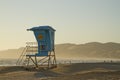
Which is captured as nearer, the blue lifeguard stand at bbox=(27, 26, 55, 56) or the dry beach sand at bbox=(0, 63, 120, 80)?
the dry beach sand at bbox=(0, 63, 120, 80)

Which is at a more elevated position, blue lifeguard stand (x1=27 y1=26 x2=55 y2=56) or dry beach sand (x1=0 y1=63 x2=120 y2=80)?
blue lifeguard stand (x1=27 y1=26 x2=55 y2=56)

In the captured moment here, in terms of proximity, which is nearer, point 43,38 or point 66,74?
point 66,74

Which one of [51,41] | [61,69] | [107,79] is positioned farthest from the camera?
[51,41]

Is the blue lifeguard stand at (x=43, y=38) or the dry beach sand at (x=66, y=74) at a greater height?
the blue lifeguard stand at (x=43, y=38)

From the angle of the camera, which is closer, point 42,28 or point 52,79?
point 52,79

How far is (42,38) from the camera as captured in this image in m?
→ 43.0

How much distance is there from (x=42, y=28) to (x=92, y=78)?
16320 mm

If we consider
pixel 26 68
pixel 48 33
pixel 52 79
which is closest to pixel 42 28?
pixel 48 33

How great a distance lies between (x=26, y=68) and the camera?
41219 millimetres

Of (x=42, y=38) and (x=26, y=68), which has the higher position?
(x=42, y=38)

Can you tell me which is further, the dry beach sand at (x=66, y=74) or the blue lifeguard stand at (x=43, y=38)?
the blue lifeguard stand at (x=43, y=38)

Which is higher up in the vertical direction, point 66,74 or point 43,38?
point 43,38

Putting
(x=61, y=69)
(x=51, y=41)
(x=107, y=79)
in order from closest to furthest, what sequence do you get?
(x=107, y=79) < (x=61, y=69) < (x=51, y=41)

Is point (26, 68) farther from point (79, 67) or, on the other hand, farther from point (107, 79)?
point (107, 79)
